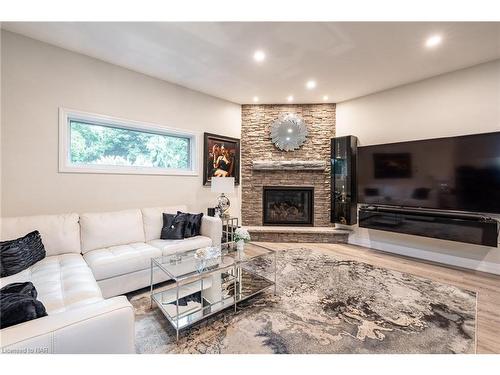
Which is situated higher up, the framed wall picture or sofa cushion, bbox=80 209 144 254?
the framed wall picture

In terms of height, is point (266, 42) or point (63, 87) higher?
point (266, 42)

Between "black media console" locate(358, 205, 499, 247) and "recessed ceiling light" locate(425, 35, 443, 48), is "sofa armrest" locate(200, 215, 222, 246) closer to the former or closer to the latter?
"black media console" locate(358, 205, 499, 247)

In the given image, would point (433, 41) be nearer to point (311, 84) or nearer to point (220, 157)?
point (311, 84)

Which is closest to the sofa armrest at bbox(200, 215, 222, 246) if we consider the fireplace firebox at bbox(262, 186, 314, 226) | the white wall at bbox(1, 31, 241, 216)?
the white wall at bbox(1, 31, 241, 216)

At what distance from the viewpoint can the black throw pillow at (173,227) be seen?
291 cm

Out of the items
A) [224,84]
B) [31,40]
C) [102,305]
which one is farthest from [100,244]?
[224,84]

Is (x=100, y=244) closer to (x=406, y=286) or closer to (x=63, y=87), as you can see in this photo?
(x=63, y=87)

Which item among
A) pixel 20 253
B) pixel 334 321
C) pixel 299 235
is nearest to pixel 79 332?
pixel 20 253

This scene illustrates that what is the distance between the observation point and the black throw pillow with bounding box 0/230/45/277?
70.1 inches

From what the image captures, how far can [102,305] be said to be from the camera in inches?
41.5

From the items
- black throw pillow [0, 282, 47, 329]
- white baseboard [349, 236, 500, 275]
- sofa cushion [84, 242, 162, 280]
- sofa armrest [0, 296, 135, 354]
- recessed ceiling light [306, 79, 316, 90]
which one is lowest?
white baseboard [349, 236, 500, 275]

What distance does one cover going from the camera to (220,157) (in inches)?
171
